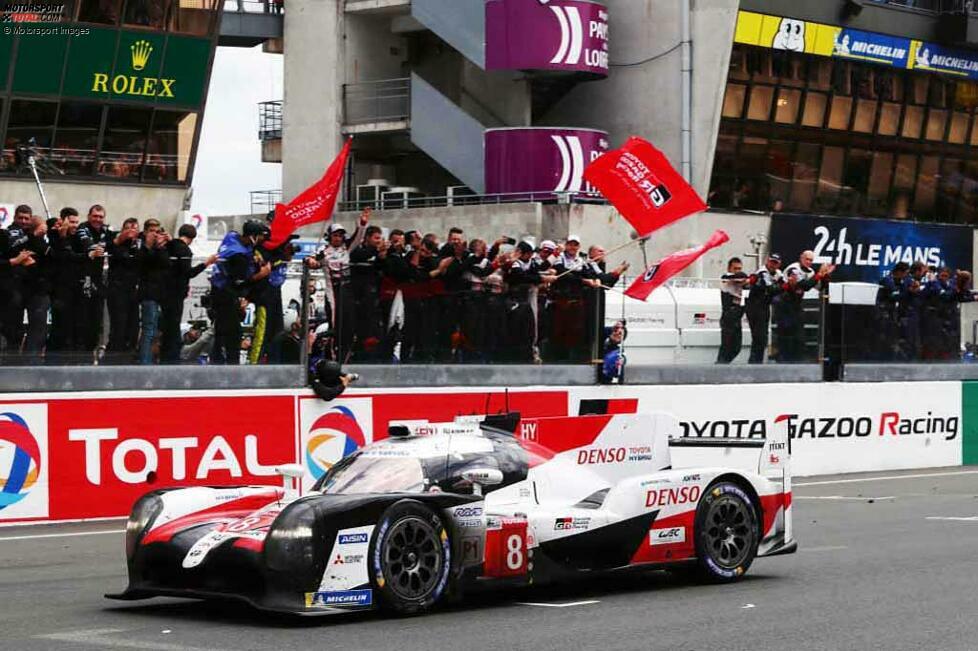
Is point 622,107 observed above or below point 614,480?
above

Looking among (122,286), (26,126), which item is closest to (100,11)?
(26,126)

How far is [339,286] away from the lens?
60.8 ft

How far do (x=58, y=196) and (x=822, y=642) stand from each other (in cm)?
3335

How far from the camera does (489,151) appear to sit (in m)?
41.7

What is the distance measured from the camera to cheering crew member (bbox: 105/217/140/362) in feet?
54.9

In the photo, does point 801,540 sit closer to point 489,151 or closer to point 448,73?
point 489,151

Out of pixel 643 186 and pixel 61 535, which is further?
pixel 643 186

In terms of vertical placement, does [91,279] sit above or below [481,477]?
above

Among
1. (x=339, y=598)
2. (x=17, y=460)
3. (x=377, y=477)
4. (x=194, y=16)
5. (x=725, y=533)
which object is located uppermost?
(x=194, y=16)

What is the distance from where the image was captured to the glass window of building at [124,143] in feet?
133

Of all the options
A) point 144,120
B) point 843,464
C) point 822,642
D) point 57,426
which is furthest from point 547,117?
point 822,642

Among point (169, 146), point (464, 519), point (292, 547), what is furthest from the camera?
point (169, 146)

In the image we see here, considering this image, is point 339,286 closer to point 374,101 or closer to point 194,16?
point 194,16

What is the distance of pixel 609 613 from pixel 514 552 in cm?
79
